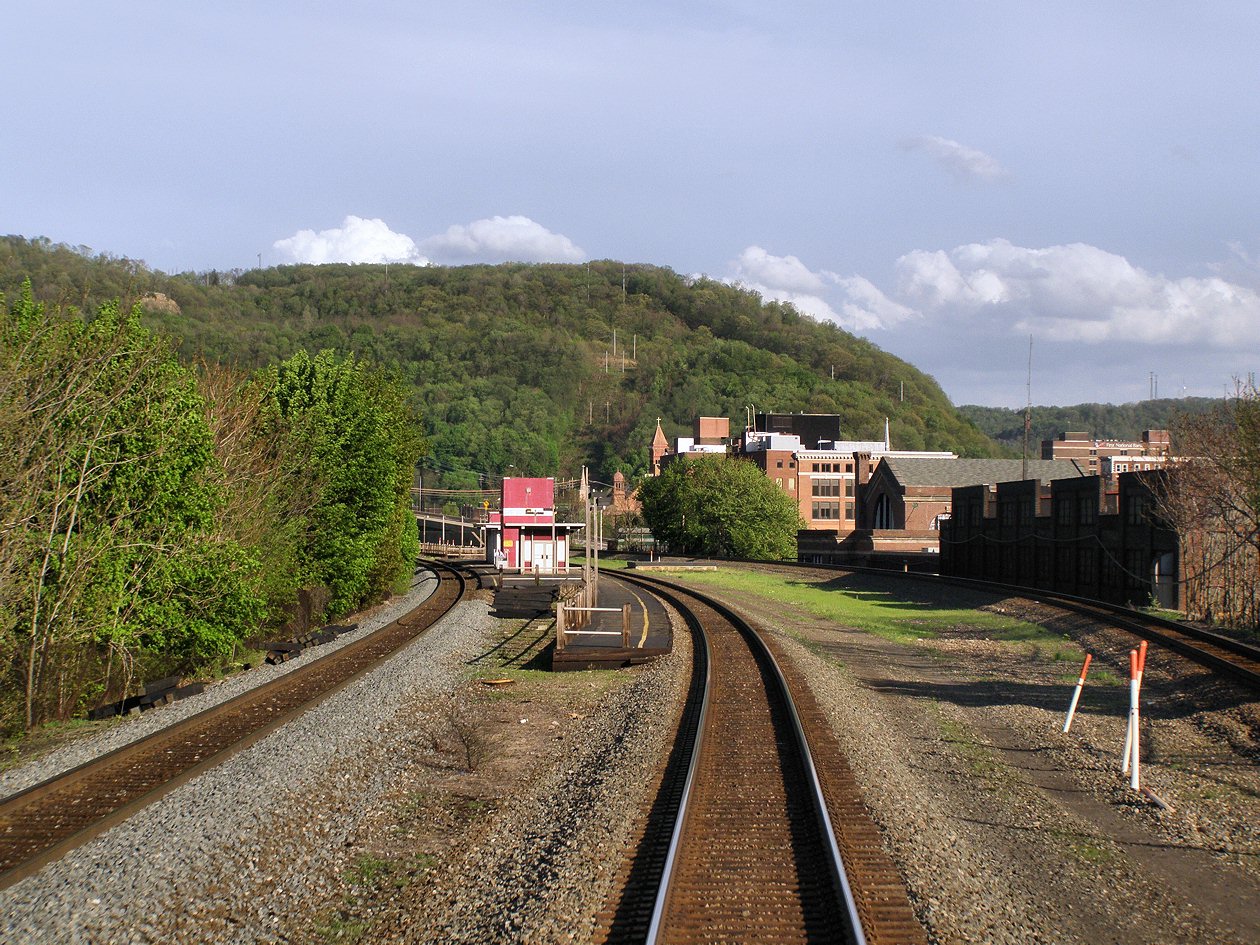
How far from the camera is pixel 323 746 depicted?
531 inches

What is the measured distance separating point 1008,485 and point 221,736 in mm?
43852

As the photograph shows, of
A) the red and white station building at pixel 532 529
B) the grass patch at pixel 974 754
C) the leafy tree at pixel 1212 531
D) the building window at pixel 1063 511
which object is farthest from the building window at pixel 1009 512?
the grass patch at pixel 974 754

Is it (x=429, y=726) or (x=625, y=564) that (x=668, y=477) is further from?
(x=429, y=726)

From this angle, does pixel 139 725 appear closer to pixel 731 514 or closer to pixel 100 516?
pixel 100 516

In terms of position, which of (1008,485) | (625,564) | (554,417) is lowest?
(625,564)

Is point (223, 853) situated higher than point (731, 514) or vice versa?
point (731, 514)

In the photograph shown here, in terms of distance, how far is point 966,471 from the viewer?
282ft

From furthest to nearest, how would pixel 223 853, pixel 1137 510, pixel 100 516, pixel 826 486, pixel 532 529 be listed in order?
1. pixel 826 486
2. pixel 532 529
3. pixel 1137 510
4. pixel 100 516
5. pixel 223 853

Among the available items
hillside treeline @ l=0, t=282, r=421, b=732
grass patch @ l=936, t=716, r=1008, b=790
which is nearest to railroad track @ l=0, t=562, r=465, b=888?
hillside treeline @ l=0, t=282, r=421, b=732

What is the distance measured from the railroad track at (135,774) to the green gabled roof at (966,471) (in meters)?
72.1

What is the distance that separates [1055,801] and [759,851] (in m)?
4.48

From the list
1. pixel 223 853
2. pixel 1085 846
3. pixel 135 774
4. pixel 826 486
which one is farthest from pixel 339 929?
pixel 826 486

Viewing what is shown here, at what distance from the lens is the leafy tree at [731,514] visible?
262 ft

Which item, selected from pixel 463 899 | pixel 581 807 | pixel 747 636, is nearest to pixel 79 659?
pixel 581 807
